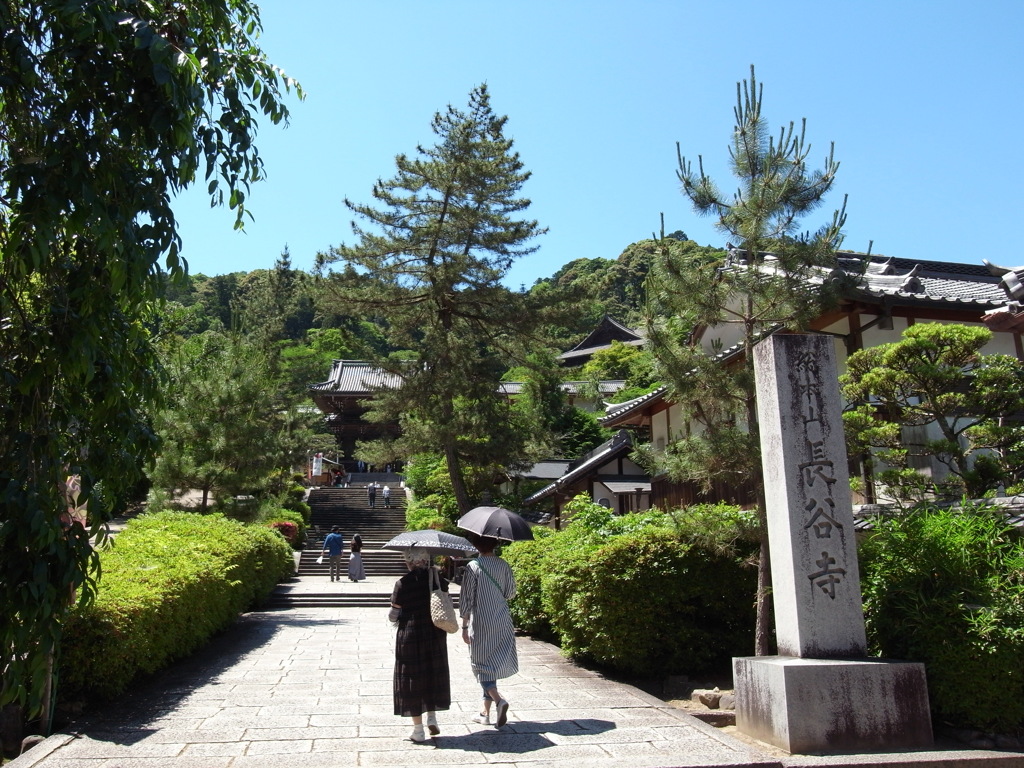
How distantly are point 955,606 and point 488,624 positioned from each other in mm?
3731

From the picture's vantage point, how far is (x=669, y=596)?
881cm

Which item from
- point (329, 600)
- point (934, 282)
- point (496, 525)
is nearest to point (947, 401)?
point (496, 525)

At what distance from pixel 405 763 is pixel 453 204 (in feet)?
71.4

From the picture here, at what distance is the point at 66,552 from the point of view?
12.7ft

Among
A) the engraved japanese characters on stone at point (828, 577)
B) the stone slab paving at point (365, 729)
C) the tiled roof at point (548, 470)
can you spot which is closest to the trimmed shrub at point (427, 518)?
the tiled roof at point (548, 470)

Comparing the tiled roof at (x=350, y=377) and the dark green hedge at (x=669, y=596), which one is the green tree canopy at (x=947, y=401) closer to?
the dark green hedge at (x=669, y=596)

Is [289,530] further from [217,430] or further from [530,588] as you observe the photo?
[530,588]

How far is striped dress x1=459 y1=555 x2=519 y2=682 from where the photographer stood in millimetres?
6430

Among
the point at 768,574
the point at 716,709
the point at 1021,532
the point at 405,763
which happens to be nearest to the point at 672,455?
the point at 768,574

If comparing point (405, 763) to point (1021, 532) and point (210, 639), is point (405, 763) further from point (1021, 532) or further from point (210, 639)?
point (210, 639)

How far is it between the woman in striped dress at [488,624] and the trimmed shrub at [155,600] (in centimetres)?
286

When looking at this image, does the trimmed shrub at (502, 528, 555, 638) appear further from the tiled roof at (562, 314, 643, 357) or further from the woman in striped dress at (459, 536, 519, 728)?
the tiled roof at (562, 314, 643, 357)

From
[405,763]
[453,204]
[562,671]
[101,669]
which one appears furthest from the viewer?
[453,204]

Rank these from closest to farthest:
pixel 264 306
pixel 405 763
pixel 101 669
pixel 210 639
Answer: pixel 405 763, pixel 101 669, pixel 210 639, pixel 264 306
